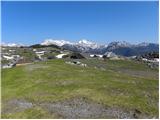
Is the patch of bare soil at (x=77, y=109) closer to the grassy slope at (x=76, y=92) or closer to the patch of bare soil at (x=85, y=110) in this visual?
the patch of bare soil at (x=85, y=110)

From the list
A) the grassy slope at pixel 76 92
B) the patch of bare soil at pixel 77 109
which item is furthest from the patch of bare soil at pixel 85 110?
the grassy slope at pixel 76 92

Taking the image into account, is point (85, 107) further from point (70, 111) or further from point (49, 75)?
point (49, 75)

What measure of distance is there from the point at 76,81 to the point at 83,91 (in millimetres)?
8112

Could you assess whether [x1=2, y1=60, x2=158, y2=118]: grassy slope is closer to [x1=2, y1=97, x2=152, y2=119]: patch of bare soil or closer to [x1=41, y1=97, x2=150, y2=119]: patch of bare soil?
[x1=2, y1=97, x2=152, y2=119]: patch of bare soil

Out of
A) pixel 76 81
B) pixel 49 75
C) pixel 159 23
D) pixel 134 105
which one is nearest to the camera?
pixel 159 23

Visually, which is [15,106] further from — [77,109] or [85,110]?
[85,110]

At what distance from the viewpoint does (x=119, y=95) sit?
135 feet

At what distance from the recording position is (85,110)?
34156 millimetres

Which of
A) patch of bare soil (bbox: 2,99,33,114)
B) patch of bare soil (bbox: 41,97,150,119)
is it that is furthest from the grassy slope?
patch of bare soil (bbox: 41,97,150,119)

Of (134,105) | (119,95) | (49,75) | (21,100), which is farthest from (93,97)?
(49,75)

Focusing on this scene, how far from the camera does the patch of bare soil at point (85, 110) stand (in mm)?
32031

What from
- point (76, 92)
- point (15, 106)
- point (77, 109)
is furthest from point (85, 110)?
point (76, 92)

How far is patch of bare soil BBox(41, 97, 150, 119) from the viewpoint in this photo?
32.0 meters

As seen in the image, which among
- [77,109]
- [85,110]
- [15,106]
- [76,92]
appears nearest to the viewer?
[85,110]
